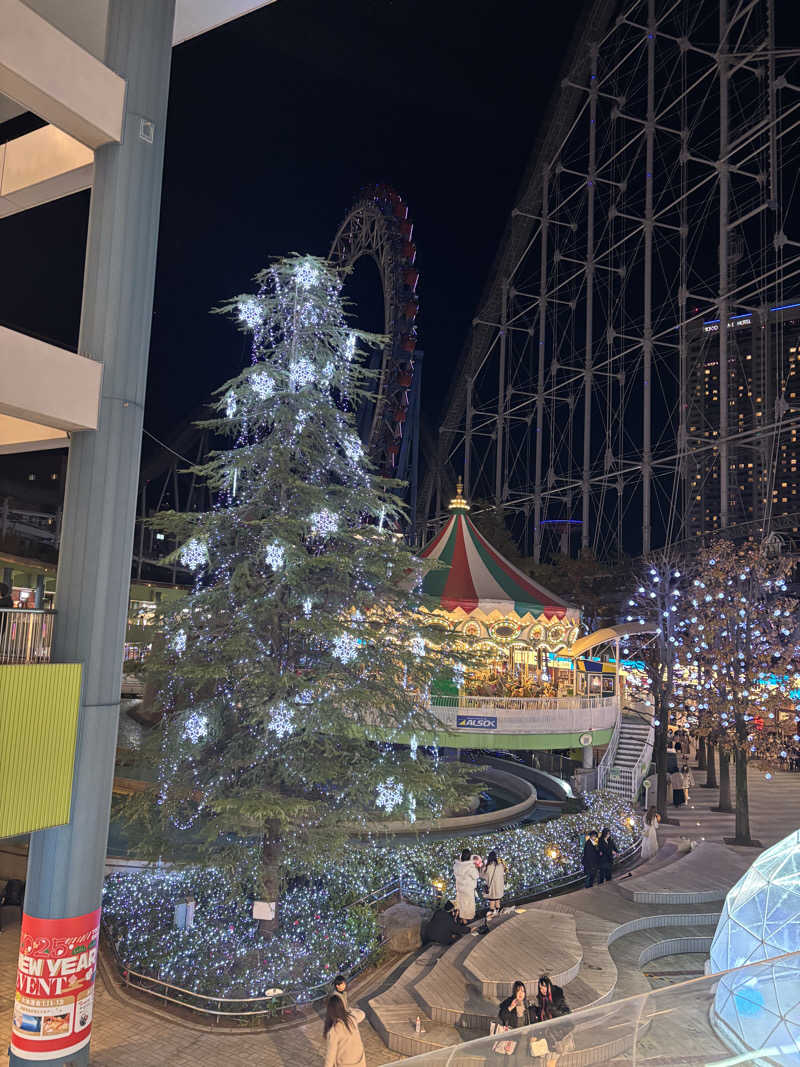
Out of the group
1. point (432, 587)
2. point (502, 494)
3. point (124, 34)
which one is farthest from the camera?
point (502, 494)

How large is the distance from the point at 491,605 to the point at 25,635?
13963 millimetres

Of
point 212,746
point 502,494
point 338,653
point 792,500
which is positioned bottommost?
point 212,746

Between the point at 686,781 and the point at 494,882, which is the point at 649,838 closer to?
the point at 494,882

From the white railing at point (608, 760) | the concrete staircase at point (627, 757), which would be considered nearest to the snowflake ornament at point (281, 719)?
the concrete staircase at point (627, 757)

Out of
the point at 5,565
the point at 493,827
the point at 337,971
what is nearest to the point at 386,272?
the point at 5,565

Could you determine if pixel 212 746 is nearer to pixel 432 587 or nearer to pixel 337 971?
pixel 337 971

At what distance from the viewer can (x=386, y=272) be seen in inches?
1268

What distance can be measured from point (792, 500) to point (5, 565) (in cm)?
2935

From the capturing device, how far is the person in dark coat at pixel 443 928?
33.9ft

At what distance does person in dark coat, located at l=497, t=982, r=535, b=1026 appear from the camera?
751cm

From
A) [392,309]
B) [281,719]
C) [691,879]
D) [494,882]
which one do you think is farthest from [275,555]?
[392,309]

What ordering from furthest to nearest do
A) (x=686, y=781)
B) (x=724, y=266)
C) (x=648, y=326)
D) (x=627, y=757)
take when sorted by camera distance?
(x=648, y=326) → (x=724, y=266) → (x=686, y=781) → (x=627, y=757)

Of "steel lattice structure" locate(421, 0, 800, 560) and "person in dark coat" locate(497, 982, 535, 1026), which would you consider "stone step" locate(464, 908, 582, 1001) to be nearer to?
"person in dark coat" locate(497, 982, 535, 1026)

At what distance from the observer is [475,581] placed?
66.6 ft
